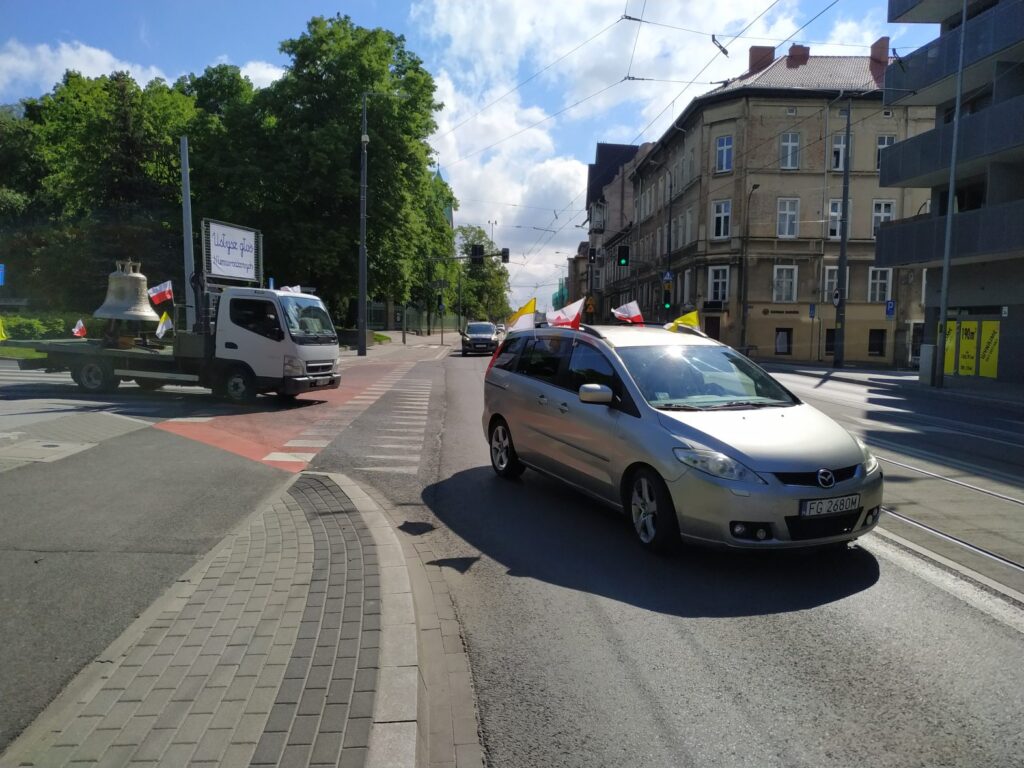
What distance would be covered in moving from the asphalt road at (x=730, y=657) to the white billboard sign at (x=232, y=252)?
14625 mm

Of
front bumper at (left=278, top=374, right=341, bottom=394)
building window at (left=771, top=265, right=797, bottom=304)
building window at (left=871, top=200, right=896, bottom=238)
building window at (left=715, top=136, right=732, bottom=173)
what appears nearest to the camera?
front bumper at (left=278, top=374, right=341, bottom=394)

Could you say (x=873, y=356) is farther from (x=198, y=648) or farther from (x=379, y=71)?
(x=198, y=648)

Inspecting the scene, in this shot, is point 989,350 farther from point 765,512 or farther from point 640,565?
point 640,565

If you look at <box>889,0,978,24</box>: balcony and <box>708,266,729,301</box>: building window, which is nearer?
<box>889,0,978,24</box>: balcony

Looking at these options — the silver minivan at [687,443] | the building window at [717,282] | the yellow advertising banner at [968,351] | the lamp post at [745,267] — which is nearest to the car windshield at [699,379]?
the silver minivan at [687,443]

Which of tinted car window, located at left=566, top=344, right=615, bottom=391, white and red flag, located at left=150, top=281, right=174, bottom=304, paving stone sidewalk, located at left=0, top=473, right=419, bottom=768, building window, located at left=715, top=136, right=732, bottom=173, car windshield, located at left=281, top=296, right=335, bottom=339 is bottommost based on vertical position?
paving stone sidewalk, located at left=0, top=473, right=419, bottom=768

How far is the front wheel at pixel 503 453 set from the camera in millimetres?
8133

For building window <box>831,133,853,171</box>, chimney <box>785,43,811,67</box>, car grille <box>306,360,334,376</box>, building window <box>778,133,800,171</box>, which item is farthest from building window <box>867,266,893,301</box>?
car grille <box>306,360,334,376</box>

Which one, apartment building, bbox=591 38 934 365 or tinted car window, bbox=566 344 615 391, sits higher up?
apartment building, bbox=591 38 934 365

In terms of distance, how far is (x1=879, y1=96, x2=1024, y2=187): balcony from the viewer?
75.3ft

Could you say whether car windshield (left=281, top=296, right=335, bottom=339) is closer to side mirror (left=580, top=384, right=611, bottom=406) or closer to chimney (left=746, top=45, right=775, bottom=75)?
side mirror (left=580, top=384, right=611, bottom=406)

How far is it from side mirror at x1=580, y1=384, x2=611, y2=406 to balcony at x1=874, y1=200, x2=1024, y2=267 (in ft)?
73.4

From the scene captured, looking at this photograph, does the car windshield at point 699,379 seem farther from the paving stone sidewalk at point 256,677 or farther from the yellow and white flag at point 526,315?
the yellow and white flag at point 526,315

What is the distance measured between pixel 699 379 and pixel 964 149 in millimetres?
24156
